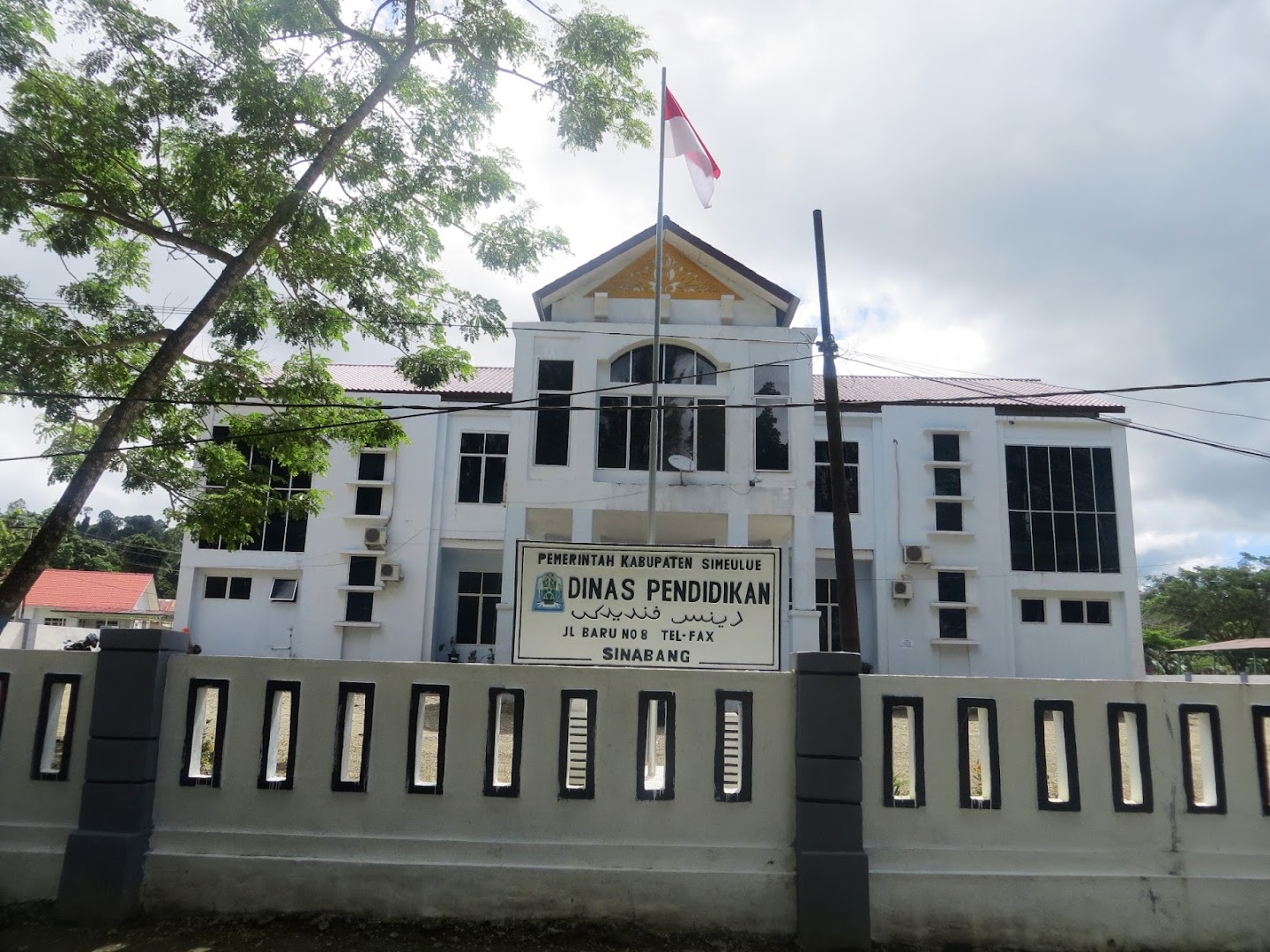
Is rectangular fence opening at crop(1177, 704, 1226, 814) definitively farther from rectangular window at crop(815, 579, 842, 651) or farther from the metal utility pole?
rectangular window at crop(815, 579, 842, 651)

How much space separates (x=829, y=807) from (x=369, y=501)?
2297 cm

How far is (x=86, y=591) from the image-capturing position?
151 ft

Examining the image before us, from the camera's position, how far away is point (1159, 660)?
47812 millimetres

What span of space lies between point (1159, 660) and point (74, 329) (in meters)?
52.2

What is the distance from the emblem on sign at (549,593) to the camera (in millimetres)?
6188

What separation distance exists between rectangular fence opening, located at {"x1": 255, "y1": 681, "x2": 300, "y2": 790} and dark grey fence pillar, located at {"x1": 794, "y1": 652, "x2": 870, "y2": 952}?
9.85 feet

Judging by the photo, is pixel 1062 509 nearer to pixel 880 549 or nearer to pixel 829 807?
pixel 880 549

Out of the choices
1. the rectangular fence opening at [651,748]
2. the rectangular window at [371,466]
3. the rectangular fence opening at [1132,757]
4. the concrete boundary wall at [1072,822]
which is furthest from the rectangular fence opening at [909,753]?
the rectangular window at [371,466]

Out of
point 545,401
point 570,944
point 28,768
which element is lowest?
point 570,944

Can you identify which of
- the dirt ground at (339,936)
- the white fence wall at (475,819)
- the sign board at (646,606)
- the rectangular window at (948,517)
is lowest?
the dirt ground at (339,936)

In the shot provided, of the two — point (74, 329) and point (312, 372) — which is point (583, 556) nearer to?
point (312, 372)

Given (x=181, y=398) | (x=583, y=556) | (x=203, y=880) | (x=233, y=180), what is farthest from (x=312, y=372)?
(x=203, y=880)

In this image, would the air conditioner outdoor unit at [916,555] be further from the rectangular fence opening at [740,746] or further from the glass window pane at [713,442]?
the rectangular fence opening at [740,746]

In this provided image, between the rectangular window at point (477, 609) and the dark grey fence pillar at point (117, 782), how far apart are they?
837 inches
